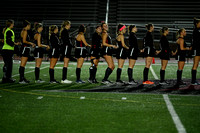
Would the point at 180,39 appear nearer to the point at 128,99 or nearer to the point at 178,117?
the point at 128,99

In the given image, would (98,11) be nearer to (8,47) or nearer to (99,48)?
(99,48)

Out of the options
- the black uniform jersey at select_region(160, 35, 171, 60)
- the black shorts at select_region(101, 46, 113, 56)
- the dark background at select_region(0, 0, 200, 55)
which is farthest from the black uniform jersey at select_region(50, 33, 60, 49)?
the dark background at select_region(0, 0, 200, 55)

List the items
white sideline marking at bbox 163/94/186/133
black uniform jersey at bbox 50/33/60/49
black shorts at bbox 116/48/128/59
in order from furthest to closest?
black uniform jersey at bbox 50/33/60/49 → black shorts at bbox 116/48/128/59 → white sideline marking at bbox 163/94/186/133

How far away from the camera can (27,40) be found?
8.89m

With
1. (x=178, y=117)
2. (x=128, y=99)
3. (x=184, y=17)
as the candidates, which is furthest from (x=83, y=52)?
(x=184, y=17)

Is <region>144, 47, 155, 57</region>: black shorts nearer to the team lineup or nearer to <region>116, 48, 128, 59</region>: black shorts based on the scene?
the team lineup

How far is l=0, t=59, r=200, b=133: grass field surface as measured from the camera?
159 inches

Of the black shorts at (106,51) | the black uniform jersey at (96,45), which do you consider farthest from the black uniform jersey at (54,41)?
the black shorts at (106,51)

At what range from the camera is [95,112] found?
494 centimetres

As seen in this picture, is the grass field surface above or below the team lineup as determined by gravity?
below

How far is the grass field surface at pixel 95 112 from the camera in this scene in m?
4.04

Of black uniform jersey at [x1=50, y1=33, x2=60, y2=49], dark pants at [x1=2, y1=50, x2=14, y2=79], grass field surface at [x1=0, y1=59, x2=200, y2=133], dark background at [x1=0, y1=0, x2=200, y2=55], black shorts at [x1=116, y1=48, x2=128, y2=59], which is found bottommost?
grass field surface at [x1=0, y1=59, x2=200, y2=133]

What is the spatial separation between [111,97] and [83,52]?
110 inches

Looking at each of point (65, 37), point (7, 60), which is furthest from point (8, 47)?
point (65, 37)
